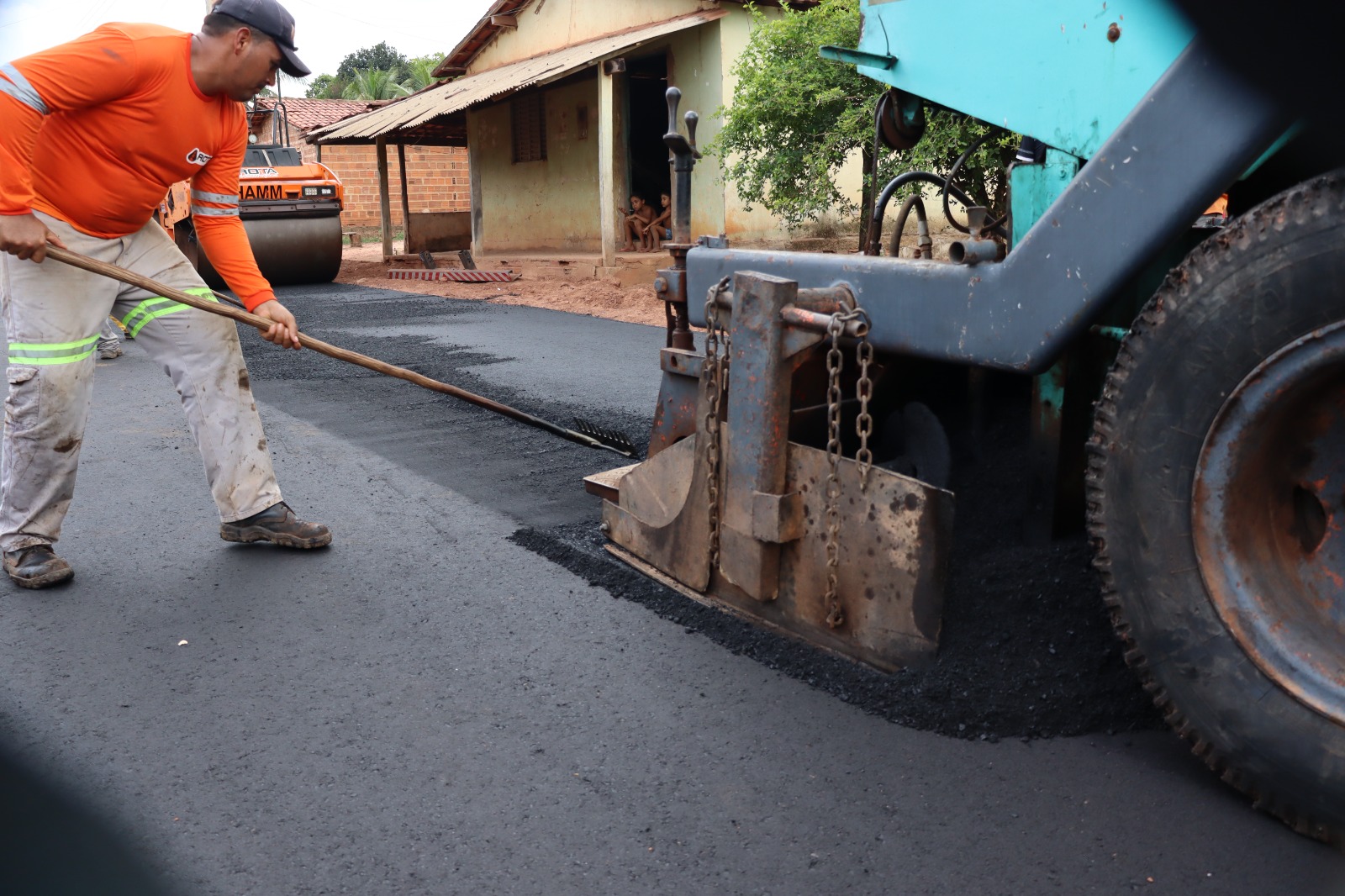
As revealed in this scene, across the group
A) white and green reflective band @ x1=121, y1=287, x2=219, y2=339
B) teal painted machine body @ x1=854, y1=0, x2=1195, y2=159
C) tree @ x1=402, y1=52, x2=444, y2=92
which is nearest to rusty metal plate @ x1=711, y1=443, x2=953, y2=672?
teal painted machine body @ x1=854, y1=0, x2=1195, y2=159

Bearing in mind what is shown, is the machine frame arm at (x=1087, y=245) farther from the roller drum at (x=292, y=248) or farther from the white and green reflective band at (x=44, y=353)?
the roller drum at (x=292, y=248)

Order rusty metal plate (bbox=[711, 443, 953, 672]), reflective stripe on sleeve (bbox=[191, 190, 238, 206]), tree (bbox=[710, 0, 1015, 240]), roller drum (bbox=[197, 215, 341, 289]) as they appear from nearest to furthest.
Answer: rusty metal plate (bbox=[711, 443, 953, 672]), reflective stripe on sleeve (bbox=[191, 190, 238, 206]), tree (bbox=[710, 0, 1015, 240]), roller drum (bbox=[197, 215, 341, 289])

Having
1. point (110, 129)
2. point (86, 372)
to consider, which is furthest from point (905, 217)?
point (86, 372)

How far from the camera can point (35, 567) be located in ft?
11.3

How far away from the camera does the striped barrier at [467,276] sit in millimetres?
16203

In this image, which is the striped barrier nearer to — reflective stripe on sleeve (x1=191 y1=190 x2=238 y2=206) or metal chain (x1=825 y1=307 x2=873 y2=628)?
reflective stripe on sleeve (x1=191 y1=190 x2=238 y2=206)

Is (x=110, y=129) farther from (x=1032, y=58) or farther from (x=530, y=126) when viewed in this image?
(x=530, y=126)

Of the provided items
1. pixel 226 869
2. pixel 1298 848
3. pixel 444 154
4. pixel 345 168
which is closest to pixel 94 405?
pixel 226 869

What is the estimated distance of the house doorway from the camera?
17984 millimetres

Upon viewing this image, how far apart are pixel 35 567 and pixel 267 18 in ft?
5.90

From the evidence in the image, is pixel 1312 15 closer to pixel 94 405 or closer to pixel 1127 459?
pixel 1127 459

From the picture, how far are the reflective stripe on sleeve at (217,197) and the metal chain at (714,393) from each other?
6.05ft

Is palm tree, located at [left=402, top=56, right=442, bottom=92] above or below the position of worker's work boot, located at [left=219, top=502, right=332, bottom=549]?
above

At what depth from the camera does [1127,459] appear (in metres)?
2.09
